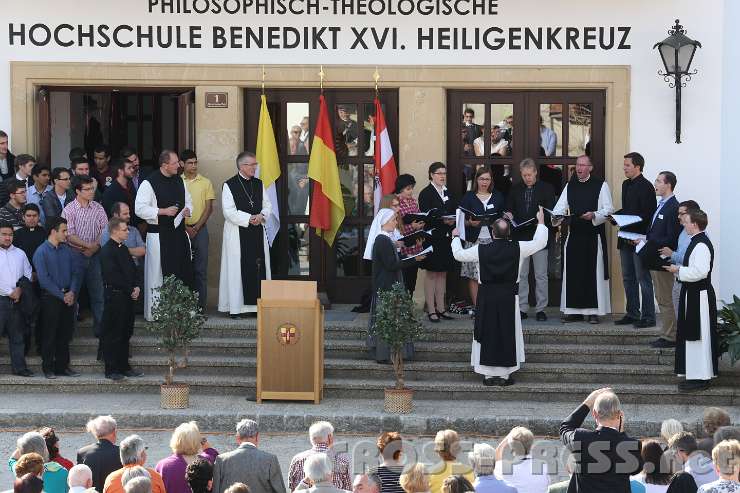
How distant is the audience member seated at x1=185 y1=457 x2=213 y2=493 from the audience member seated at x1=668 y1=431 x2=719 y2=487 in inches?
118

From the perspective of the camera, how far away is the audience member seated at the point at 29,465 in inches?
344

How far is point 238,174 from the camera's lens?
53.0ft

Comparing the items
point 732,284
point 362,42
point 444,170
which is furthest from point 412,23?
point 732,284

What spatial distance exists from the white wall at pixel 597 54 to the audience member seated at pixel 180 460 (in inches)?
297

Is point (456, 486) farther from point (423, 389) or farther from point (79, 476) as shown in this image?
point (423, 389)

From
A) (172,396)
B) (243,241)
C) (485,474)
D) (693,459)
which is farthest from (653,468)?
(243,241)

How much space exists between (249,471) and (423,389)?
5.04 m

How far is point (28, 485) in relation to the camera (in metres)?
8.44

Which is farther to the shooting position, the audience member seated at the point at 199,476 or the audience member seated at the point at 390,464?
the audience member seated at the point at 199,476

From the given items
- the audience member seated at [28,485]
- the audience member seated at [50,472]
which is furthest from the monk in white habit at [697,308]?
the audience member seated at [28,485]

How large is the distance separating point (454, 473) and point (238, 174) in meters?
7.48

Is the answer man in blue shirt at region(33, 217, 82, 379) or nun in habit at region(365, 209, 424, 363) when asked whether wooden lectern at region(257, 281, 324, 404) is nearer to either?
nun in habit at region(365, 209, 424, 363)

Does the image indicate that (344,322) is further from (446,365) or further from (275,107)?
(275,107)

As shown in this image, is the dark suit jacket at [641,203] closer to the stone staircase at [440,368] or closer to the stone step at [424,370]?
the stone staircase at [440,368]
